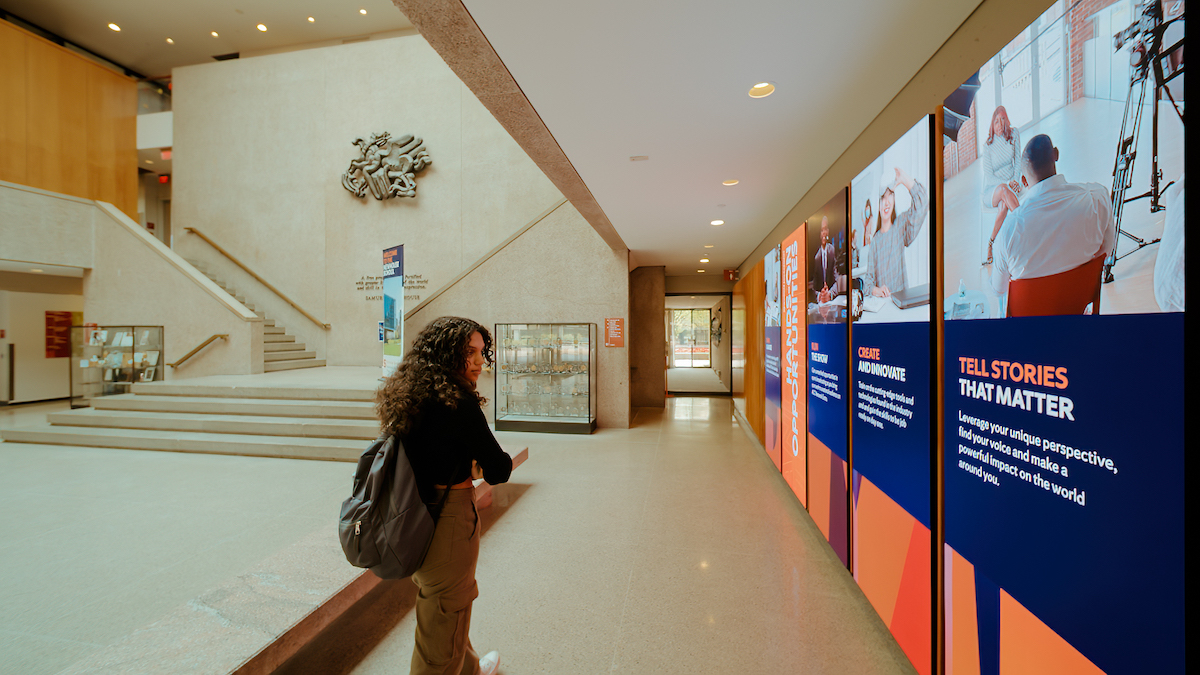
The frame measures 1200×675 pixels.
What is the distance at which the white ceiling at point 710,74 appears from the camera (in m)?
2.03

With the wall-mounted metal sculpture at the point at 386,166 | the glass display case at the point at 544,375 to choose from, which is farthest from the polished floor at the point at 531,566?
Answer: the wall-mounted metal sculpture at the point at 386,166

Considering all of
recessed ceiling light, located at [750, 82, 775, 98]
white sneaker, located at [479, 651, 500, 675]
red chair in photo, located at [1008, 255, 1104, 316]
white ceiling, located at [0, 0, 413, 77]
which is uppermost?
white ceiling, located at [0, 0, 413, 77]

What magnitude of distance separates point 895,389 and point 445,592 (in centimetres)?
205

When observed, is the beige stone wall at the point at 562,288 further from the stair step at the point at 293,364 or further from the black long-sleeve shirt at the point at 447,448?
the black long-sleeve shirt at the point at 447,448

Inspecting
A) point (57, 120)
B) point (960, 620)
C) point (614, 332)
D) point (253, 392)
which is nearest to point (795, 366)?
point (960, 620)

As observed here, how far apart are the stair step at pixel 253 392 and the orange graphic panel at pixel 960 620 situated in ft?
22.5

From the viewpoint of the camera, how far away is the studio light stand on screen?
3.13ft

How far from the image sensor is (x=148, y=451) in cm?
616

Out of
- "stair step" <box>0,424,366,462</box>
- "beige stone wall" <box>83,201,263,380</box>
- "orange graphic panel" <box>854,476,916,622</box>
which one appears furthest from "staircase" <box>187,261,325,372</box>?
"orange graphic panel" <box>854,476,916,622</box>

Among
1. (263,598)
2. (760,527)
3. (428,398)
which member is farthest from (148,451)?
(760,527)

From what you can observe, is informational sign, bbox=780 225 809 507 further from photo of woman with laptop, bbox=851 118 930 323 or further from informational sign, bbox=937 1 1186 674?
informational sign, bbox=937 1 1186 674

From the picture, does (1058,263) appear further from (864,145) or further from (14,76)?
(14,76)

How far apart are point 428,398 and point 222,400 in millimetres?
7604

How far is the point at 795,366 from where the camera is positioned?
3.95 m
